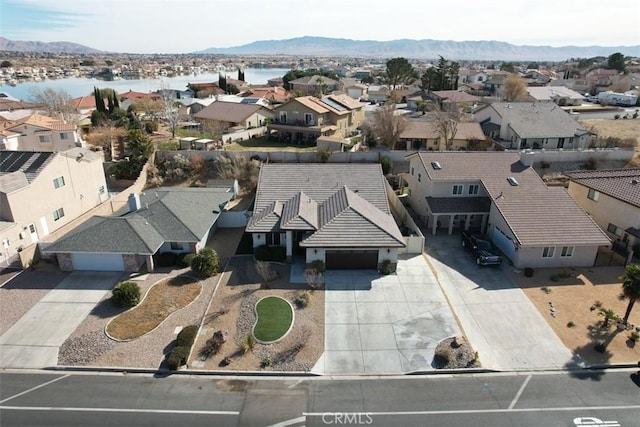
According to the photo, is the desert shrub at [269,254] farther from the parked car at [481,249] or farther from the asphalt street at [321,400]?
the parked car at [481,249]

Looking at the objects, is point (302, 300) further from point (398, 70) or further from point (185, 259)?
point (398, 70)

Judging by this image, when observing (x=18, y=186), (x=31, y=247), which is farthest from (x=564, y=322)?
(x=18, y=186)

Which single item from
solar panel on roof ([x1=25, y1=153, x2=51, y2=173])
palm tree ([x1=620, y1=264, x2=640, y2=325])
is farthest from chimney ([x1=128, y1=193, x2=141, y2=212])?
palm tree ([x1=620, y1=264, x2=640, y2=325])

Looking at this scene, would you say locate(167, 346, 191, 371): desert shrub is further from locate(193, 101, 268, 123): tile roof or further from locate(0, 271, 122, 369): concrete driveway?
locate(193, 101, 268, 123): tile roof

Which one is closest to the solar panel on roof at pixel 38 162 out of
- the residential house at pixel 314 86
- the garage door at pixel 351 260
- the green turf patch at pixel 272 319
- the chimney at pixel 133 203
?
the chimney at pixel 133 203

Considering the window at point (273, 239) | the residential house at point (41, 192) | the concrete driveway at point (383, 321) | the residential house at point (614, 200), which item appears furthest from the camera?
the residential house at point (614, 200)

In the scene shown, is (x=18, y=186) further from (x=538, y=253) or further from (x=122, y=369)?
(x=538, y=253)
